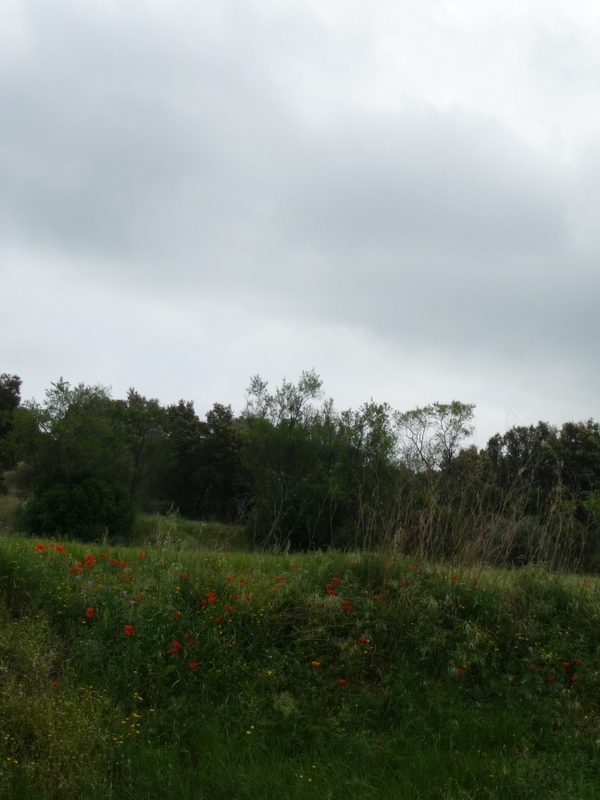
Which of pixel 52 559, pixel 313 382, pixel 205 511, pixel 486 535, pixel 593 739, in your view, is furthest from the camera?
pixel 205 511

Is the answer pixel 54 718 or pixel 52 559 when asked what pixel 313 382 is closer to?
pixel 52 559

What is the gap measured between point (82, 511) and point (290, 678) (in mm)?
21109

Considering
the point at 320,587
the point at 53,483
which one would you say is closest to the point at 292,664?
the point at 320,587

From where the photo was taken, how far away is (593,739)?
19.9ft

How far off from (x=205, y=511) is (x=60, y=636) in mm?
34508

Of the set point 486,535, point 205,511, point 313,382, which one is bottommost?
point 205,511

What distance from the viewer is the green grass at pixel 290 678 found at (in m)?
5.19

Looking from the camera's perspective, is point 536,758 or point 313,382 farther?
point 313,382

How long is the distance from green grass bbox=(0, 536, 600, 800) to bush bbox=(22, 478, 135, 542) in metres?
17.6

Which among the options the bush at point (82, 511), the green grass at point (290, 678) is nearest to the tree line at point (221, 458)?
the bush at point (82, 511)

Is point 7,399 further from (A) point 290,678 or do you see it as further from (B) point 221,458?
(A) point 290,678

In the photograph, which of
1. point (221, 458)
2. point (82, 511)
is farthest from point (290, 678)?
point (221, 458)

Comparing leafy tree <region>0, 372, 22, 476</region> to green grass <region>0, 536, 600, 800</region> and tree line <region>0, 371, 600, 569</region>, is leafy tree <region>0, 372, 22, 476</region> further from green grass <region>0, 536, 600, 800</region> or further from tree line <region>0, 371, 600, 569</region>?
green grass <region>0, 536, 600, 800</region>

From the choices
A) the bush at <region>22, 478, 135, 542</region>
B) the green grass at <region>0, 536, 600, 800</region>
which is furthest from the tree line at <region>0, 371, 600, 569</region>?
the green grass at <region>0, 536, 600, 800</region>
